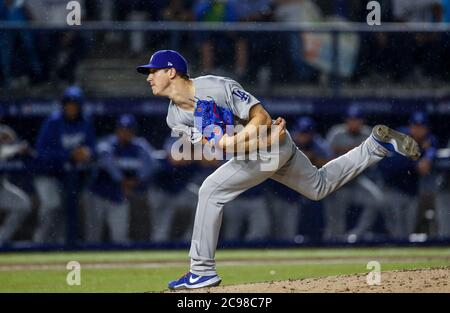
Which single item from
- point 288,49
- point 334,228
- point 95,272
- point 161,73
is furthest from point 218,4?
point 161,73

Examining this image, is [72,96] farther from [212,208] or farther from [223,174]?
[212,208]

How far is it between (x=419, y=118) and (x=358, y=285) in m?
5.25

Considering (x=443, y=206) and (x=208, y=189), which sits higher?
(x=208, y=189)

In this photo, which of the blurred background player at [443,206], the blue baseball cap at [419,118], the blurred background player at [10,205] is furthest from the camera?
the blue baseball cap at [419,118]

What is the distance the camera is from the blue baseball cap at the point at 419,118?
488 inches

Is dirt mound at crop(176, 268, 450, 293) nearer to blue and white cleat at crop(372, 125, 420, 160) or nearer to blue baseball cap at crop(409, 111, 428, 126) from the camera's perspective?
blue and white cleat at crop(372, 125, 420, 160)

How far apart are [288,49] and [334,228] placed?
2.14m

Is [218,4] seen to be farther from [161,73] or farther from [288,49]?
[161,73]

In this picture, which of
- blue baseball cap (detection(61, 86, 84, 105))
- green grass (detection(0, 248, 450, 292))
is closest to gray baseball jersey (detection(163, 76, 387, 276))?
green grass (detection(0, 248, 450, 292))

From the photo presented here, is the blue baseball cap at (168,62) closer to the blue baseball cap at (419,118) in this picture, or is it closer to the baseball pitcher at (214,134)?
the baseball pitcher at (214,134)

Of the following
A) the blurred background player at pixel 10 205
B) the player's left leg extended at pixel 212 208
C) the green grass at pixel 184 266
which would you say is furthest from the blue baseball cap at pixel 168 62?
the blurred background player at pixel 10 205

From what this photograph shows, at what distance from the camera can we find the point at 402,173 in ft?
40.6

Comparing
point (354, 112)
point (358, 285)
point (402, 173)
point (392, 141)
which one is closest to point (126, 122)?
point (354, 112)

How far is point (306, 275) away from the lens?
33.8 feet
